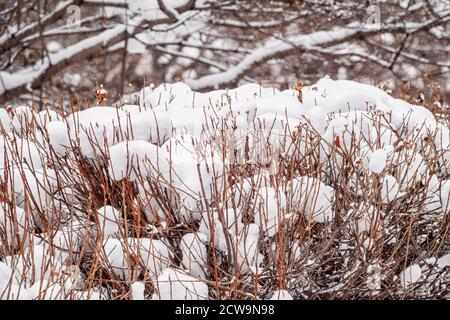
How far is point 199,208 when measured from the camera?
2.63 metres

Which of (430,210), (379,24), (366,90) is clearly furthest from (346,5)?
(430,210)

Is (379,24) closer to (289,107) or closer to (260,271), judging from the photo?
(289,107)

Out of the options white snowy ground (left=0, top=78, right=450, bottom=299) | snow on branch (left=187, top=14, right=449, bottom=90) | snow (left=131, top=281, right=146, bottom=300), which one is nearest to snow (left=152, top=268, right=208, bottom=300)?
white snowy ground (left=0, top=78, right=450, bottom=299)

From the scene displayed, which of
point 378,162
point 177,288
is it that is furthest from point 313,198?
point 177,288

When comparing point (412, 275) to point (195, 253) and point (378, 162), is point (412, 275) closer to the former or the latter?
point (378, 162)

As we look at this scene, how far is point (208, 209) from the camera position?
245 centimetres

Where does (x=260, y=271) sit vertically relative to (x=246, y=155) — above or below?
below

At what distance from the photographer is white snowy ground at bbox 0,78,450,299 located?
237 cm

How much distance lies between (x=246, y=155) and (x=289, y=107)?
73 cm

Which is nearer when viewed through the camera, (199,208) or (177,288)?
(177,288)

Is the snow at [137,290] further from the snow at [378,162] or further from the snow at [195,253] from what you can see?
the snow at [378,162]

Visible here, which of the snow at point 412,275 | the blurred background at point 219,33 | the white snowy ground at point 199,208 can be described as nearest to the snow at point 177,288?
the white snowy ground at point 199,208

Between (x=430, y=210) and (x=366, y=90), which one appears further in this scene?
(x=366, y=90)

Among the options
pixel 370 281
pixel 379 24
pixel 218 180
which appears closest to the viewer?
pixel 370 281
